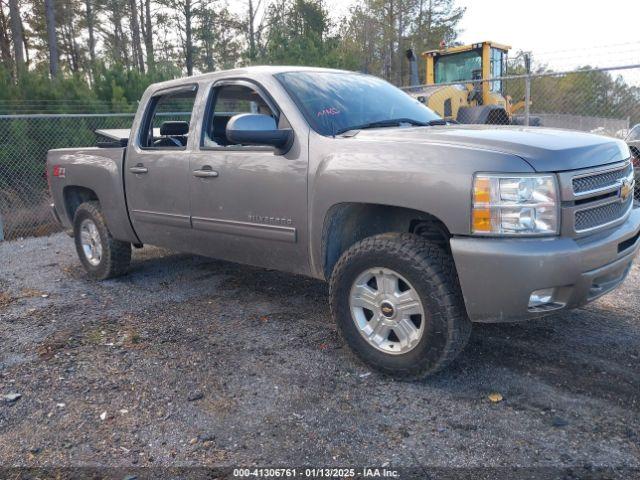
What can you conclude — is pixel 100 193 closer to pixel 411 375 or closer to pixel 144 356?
pixel 144 356

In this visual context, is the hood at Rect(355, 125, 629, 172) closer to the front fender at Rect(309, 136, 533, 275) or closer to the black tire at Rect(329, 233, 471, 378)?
the front fender at Rect(309, 136, 533, 275)

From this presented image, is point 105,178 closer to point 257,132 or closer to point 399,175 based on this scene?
point 257,132

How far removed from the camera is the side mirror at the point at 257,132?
3588 mm

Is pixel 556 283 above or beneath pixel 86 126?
beneath

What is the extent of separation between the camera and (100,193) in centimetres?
547

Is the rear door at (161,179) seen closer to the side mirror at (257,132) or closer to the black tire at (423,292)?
the side mirror at (257,132)

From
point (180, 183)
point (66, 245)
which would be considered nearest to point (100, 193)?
point (180, 183)

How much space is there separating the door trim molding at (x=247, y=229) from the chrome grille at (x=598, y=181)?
175 cm

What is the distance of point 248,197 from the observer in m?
4.03

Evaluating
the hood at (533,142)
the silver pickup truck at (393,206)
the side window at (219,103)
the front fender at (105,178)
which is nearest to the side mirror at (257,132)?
the silver pickup truck at (393,206)

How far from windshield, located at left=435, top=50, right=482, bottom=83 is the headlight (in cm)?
1191

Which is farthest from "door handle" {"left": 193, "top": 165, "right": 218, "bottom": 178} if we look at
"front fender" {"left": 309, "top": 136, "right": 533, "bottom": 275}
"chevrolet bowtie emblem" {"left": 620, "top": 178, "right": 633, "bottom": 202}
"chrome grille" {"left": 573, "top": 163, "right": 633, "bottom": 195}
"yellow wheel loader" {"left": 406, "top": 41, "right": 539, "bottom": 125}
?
"yellow wheel loader" {"left": 406, "top": 41, "right": 539, "bottom": 125}

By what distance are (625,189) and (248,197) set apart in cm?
245

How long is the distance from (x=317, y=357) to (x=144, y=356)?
1200 millimetres
